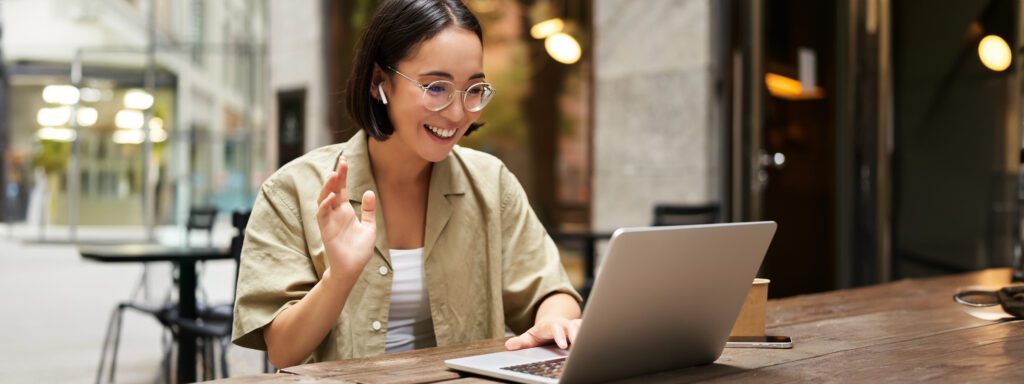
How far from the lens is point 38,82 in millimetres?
12719

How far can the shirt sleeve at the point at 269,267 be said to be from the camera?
167 cm

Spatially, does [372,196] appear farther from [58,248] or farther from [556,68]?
[58,248]

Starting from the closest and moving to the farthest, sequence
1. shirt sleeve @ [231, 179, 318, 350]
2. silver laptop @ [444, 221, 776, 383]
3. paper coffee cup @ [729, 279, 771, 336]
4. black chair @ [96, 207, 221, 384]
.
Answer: silver laptop @ [444, 221, 776, 383]
paper coffee cup @ [729, 279, 771, 336]
shirt sleeve @ [231, 179, 318, 350]
black chair @ [96, 207, 221, 384]

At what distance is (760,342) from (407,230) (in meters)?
0.72

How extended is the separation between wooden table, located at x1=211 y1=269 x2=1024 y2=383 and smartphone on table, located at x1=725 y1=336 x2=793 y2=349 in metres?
0.02

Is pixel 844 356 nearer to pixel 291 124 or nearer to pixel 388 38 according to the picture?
pixel 388 38

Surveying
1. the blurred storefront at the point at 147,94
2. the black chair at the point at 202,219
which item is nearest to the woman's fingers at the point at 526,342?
the black chair at the point at 202,219

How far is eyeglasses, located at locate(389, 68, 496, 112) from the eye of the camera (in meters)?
1.75

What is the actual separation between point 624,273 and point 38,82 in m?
13.2

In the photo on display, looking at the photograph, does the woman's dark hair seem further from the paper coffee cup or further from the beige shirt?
the paper coffee cup

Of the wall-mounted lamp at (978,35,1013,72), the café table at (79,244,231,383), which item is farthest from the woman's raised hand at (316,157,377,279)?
the wall-mounted lamp at (978,35,1013,72)

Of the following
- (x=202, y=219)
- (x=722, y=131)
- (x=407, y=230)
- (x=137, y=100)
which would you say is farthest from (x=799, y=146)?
(x=137, y=100)

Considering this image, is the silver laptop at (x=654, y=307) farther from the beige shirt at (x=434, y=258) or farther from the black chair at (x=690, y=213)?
the black chair at (x=690, y=213)

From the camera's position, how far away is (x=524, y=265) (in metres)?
2.02
